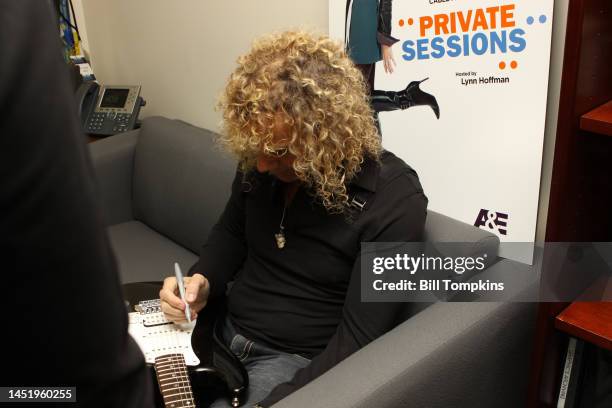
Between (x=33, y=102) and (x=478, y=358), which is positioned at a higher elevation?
(x=33, y=102)

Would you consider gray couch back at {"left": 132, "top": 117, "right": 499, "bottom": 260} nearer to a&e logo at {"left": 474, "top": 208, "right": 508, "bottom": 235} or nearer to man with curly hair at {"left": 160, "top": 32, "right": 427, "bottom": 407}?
man with curly hair at {"left": 160, "top": 32, "right": 427, "bottom": 407}

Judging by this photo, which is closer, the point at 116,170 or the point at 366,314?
the point at 366,314

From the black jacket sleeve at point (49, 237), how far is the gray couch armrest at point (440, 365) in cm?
66

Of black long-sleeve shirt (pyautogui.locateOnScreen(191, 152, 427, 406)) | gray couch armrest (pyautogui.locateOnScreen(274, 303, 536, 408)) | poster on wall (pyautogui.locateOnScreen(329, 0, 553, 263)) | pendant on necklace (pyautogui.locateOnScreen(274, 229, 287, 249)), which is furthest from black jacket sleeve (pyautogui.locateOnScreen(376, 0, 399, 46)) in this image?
gray couch armrest (pyautogui.locateOnScreen(274, 303, 536, 408))

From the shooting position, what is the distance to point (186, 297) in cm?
142

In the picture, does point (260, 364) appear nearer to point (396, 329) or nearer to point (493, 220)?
point (396, 329)

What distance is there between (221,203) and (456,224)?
0.88 meters

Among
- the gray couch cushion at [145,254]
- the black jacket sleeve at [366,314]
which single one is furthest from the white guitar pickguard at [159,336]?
the gray couch cushion at [145,254]

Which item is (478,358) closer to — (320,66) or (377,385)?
(377,385)

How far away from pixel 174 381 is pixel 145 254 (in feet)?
3.40

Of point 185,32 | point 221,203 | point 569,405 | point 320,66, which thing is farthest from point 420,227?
point 185,32

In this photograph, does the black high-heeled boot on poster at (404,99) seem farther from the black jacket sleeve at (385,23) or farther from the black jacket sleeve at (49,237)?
the black jacket sleeve at (49,237)

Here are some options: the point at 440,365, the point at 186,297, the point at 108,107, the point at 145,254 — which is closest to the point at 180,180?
the point at 145,254

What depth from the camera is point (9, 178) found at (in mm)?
348
